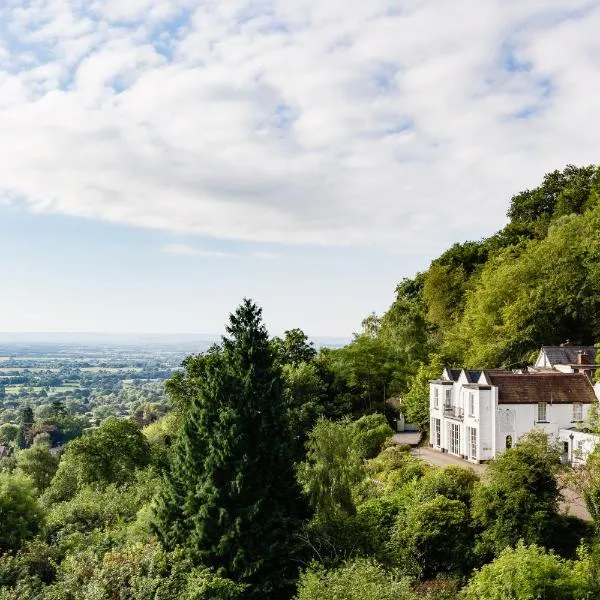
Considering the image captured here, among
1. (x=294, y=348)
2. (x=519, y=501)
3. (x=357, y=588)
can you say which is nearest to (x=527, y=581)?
(x=519, y=501)

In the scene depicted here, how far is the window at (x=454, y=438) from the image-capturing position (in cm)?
3578

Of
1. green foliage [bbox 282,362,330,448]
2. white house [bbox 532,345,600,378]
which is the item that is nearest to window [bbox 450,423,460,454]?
white house [bbox 532,345,600,378]

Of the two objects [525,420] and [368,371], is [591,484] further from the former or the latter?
[368,371]

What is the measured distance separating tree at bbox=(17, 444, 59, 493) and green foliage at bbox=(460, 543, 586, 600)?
127ft

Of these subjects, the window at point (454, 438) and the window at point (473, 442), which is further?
the window at point (454, 438)

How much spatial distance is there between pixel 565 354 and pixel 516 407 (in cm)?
704

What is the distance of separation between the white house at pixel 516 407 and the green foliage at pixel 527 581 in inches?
556

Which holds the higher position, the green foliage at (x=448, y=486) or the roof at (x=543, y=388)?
the roof at (x=543, y=388)

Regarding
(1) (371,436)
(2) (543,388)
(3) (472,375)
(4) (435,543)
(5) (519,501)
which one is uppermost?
(3) (472,375)

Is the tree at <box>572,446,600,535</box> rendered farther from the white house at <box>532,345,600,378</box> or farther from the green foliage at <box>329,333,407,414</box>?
the green foliage at <box>329,333,407,414</box>

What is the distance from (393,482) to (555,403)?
957 centimetres

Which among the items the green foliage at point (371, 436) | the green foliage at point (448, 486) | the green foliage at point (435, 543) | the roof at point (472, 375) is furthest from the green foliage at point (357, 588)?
the green foliage at point (371, 436)

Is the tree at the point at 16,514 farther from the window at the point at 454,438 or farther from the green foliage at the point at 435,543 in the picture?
the window at the point at 454,438

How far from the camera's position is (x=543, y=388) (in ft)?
107
